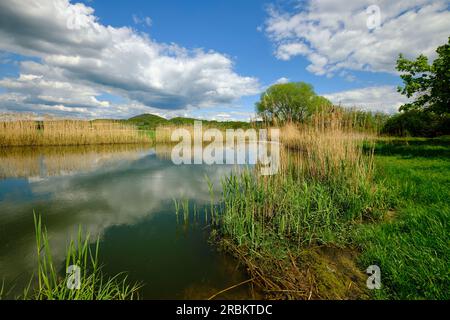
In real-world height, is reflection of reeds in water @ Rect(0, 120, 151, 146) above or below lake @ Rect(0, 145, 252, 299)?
above

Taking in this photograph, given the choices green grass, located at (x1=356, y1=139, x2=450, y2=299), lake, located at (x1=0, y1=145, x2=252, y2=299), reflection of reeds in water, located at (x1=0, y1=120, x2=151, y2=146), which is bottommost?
lake, located at (x1=0, y1=145, x2=252, y2=299)

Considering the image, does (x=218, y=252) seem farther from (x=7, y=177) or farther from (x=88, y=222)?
(x=7, y=177)

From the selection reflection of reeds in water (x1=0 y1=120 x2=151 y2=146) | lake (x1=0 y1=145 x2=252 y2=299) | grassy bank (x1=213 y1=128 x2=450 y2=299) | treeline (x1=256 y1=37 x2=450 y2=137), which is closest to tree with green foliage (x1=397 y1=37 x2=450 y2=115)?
treeline (x1=256 y1=37 x2=450 y2=137)

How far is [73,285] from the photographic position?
189cm

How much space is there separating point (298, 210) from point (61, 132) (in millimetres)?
16430

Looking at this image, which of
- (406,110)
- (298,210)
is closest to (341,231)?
(298,210)

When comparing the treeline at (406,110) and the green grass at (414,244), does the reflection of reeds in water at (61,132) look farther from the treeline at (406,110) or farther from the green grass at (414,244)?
the green grass at (414,244)

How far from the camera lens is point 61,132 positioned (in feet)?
46.2

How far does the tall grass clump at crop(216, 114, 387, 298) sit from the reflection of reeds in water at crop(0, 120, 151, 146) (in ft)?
49.9

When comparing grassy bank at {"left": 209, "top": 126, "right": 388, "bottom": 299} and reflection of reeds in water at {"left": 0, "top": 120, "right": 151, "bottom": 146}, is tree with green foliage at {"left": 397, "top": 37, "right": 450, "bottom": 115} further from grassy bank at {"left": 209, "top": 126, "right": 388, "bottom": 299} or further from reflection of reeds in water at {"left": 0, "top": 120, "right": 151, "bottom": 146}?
Result: reflection of reeds in water at {"left": 0, "top": 120, "right": 151, "bottom": 146}

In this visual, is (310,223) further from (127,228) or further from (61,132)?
(61,132)

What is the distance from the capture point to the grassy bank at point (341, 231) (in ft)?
6.88

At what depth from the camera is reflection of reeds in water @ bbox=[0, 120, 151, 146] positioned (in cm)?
1270

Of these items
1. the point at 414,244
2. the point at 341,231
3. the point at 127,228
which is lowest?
the point at 127,228
